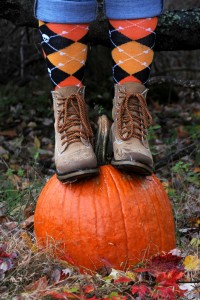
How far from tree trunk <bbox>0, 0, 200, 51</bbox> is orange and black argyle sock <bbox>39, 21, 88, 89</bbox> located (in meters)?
1.54

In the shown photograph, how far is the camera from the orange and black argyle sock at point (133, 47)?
8.50ft

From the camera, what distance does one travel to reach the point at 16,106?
5.61m

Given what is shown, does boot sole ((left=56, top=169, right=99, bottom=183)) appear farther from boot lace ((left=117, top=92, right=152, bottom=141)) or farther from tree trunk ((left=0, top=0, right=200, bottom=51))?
tree trunk ((left=0, top=0, right=200, bottom=51))

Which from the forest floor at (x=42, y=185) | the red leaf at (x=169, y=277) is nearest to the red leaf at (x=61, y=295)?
the forest floor at (x=42, y=185)

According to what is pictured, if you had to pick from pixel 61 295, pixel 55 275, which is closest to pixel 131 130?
pixel 55 275

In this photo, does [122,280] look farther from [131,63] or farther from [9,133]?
[9,133]

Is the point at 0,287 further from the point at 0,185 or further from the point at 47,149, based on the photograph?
the point at 47,149

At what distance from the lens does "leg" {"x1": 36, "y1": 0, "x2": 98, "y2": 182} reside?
2506mm

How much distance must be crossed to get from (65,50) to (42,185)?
1.17 metres

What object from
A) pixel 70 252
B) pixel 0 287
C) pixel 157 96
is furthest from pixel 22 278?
pixel 157 96

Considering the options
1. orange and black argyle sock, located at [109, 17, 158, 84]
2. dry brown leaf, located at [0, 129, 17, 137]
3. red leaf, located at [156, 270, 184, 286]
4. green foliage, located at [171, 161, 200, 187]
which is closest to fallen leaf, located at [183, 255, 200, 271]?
red leaf, located at [156, 270, 184, 286]

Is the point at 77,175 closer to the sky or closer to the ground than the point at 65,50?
closer to the ground

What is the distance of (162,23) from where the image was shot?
4141mm

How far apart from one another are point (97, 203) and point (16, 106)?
10.7 feet
